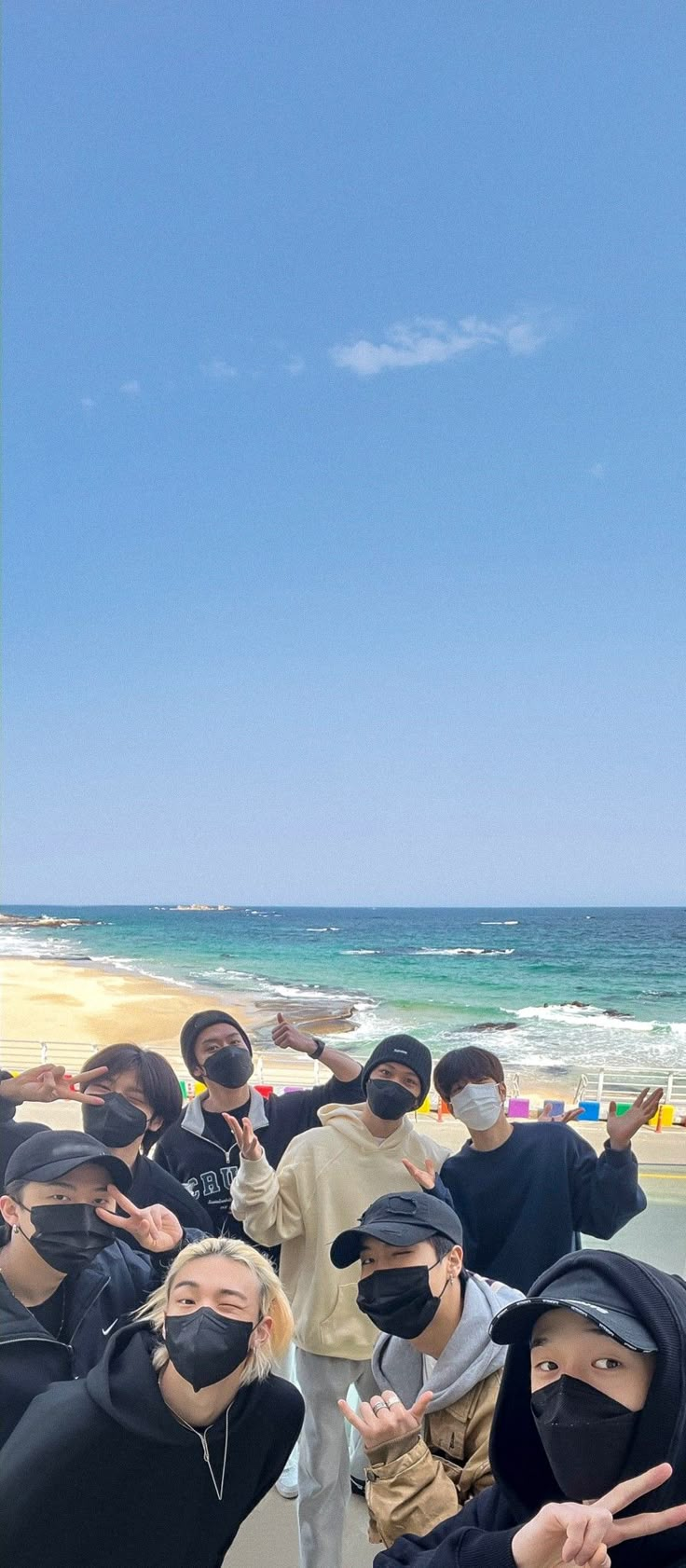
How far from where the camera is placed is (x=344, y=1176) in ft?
5.82

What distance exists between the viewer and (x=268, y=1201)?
1.68 m

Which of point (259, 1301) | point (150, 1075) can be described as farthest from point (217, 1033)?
point (259, 1301)

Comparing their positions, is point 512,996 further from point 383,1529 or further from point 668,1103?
point 383,1529

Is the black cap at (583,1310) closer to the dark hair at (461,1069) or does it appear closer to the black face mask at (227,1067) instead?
the dark hair at (461,1069)

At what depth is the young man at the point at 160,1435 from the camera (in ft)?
4.43

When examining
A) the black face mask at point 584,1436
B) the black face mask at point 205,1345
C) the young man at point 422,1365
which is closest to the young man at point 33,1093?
the black face mask at point 205,1345

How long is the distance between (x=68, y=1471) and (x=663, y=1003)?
3259 millimetres

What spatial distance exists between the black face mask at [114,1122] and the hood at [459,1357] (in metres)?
0.55

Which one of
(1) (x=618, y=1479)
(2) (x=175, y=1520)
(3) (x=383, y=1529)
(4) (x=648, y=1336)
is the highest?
(4) (x=648, y=1336)

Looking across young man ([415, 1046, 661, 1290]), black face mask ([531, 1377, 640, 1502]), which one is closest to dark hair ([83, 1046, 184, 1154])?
young man ([415, 1046, 661, 1290])

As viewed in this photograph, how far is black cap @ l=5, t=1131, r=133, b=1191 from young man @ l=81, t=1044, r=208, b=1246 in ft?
0.46

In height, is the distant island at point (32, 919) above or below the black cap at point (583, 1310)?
above

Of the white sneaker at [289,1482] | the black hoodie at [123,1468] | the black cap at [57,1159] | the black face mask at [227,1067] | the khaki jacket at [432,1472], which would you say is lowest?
the white sneaker at [289,1482]

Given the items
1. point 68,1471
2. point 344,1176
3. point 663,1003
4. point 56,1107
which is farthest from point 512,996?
point 68,1471
